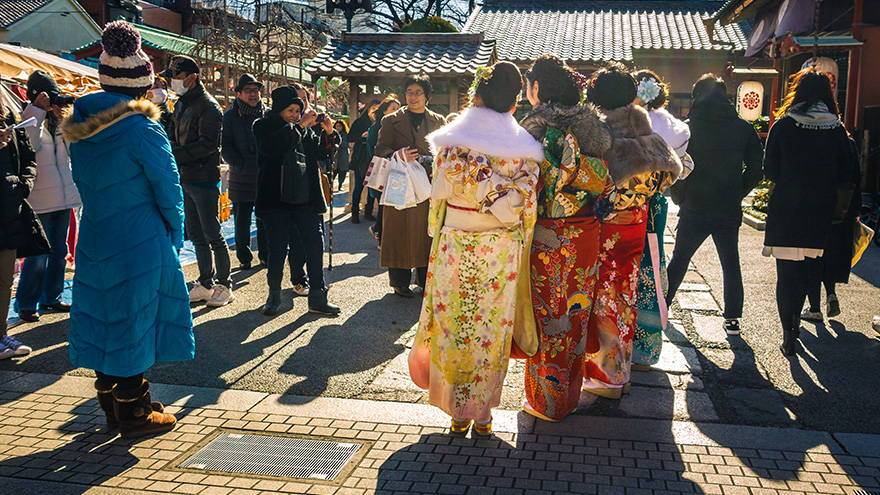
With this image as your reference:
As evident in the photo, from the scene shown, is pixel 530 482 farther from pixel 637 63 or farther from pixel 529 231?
pixel 637 63

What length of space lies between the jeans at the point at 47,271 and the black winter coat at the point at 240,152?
5.99ft

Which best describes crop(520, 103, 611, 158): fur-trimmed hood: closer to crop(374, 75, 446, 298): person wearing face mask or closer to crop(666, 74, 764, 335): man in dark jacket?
crop(666, 74, 764, 335): man in dark jacket

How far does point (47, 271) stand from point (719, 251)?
5.23 m

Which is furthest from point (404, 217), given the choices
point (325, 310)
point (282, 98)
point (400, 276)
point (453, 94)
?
point (453, 94)

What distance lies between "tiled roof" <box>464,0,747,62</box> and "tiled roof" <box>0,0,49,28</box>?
13325 millimetres

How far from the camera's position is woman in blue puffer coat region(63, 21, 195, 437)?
406 centimetres

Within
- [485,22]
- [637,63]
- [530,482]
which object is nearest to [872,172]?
[637,63]

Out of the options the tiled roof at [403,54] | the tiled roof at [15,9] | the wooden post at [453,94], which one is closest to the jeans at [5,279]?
the tiled roof at [403,54]

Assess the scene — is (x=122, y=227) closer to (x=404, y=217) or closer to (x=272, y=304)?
(x=272, y=304)

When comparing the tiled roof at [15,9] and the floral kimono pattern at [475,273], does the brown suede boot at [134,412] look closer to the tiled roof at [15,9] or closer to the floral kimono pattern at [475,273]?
the floral kimono pattern at [475,273]

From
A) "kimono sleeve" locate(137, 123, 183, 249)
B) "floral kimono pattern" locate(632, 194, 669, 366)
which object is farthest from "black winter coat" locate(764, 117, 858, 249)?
"kimono sleeve" locate(137, 123, 183, 249)

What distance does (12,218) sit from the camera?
5.36 metres

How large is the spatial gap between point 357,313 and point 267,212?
1.10 metres

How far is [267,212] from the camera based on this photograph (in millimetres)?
6582
